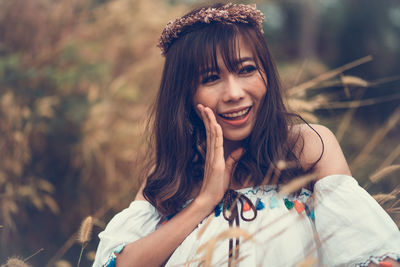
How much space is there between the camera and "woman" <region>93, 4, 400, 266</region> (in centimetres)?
142

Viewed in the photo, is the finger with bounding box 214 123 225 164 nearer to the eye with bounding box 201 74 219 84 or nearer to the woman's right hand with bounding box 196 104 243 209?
the woman's right hand with bounding box 196 104 243 209

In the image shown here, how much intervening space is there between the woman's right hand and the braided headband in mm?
358

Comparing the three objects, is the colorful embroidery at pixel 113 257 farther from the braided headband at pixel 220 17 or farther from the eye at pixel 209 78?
the braided headband at pixel 220 17

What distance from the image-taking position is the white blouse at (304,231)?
1273 millimetres

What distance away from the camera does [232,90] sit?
1.57 meters

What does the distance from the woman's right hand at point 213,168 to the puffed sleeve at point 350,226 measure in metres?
0.36

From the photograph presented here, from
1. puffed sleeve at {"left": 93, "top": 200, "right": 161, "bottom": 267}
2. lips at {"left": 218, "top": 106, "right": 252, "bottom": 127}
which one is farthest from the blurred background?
lips at {"left": 218, "top": 106, "right": 252, "bottom": 127}

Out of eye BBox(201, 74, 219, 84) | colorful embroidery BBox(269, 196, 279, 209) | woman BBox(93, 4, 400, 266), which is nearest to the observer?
woman BBox(93, 4, 400, 266)

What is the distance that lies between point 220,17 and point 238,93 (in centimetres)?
34

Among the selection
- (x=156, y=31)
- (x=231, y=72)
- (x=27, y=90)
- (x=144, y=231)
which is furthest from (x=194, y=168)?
(x=156, y=31)

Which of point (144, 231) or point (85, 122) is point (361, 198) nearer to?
point (144, 231)

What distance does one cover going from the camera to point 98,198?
3479mm

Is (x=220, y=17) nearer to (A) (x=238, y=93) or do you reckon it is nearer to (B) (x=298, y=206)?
(A) (x=238, y=93)

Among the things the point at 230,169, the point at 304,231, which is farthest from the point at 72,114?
the point at 304,231
